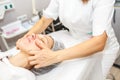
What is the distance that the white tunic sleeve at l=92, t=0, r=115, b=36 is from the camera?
1.10m

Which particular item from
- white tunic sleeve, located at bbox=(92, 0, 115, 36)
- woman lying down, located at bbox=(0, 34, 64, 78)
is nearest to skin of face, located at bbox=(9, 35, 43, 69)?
woman lying down, located at bbox=(0, 34, 64, 78)

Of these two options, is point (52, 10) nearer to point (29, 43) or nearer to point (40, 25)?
point (40, 25)

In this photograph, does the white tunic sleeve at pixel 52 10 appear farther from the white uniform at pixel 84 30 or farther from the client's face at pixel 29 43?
the client's face at pixel 29 43

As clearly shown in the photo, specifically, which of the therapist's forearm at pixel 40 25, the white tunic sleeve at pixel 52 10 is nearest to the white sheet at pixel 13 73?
the therapist's forearm at pixel 40 25

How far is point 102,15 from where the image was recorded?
Result: 110 centimetres

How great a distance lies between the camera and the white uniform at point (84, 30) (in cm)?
111

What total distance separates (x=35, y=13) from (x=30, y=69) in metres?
1.10

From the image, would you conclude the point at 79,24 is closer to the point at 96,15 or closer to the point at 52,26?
the point at 96,15

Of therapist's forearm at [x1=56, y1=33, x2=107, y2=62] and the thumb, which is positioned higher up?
the thumb

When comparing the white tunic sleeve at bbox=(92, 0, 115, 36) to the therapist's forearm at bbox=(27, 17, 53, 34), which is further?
the therapist's forearm at bbox=(27, 17, 53, 34)

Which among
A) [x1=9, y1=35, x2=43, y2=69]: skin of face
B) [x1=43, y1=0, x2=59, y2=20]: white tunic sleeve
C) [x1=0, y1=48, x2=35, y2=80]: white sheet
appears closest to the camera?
[x1=0, y1=48, x2=35, y2=80]: white sheet

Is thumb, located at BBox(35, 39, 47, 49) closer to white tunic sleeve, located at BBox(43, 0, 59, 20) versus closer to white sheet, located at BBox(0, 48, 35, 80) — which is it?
white sheet, located at BBox(0, 48, 35, 80)

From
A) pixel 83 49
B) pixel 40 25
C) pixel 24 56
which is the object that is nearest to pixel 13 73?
pixel 24 56

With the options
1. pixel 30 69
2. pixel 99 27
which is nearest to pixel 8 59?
pixel 30 69
